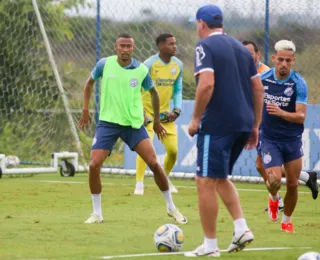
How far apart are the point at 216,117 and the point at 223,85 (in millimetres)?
271

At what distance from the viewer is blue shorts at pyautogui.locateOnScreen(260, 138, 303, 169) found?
10352 mm

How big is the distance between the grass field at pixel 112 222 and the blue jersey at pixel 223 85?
1.10 meters

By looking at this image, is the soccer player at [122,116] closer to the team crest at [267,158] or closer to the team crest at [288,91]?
the team crest at [267,158]

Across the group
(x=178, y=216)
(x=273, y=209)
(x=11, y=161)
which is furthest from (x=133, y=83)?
(x=11, y=161)

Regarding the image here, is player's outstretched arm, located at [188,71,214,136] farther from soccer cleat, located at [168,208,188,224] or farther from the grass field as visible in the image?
soccer cleat, located at [168,208,188,224]

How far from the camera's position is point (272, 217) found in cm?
1119

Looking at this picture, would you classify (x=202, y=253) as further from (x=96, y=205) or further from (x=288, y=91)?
(x=96, y=205)

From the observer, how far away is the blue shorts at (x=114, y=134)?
1117 centimetres

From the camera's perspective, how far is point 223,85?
8266 mm

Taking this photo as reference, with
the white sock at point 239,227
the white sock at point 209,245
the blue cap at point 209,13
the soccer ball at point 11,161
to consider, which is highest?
the blue cap at point 209,13

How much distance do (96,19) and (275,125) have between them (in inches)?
350

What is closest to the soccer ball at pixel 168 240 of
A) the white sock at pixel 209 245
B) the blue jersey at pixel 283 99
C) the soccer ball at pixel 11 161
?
the white sock at pixel 209 245

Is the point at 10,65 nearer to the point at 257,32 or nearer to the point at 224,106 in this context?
the point at 257,32

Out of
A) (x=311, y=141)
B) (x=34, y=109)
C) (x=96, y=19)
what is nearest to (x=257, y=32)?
(x=311, y=141)
